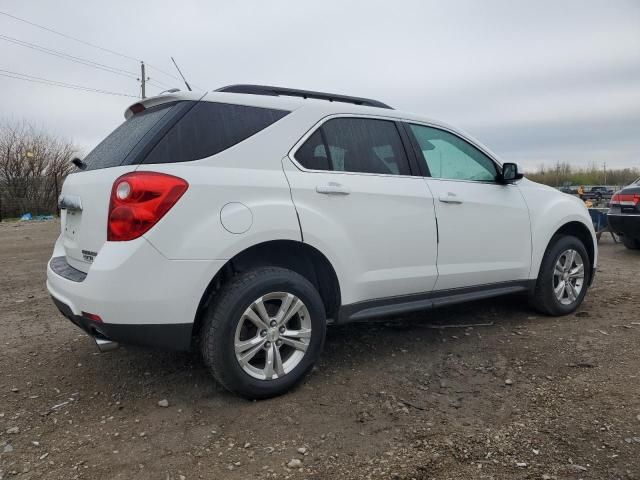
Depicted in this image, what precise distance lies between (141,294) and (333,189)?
1.26m

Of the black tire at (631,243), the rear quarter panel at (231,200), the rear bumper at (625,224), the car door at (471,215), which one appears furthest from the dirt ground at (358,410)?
the black tire at (631,243)

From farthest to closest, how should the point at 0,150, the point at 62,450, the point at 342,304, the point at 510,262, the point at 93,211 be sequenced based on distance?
1. the point at 0,150
2. the point at 510,262
3. the point at 342,304
4. the point at 93,211
5. the point at 62,450

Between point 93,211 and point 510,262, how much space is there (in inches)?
122

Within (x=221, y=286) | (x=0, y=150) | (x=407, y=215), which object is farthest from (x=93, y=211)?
(x=0, y=150)

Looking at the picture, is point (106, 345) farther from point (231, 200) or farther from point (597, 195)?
point (597, 195)

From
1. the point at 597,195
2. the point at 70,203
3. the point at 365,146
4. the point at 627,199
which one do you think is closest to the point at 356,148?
the point at 365,146

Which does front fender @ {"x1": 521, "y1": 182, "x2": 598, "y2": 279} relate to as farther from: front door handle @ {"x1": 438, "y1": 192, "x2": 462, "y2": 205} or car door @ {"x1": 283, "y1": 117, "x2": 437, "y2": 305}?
car door @ {"x1": 283, "y1": 117, "x2": 437, "y2": 305}

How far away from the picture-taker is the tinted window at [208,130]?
262 centimetres

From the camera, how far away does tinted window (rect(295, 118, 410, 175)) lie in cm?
306

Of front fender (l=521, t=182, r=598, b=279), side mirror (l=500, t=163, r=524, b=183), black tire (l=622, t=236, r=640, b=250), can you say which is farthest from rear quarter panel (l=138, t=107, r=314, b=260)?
black tire (l=622, t=236, r=640, b=250)

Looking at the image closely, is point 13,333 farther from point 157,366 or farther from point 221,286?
point 221,286

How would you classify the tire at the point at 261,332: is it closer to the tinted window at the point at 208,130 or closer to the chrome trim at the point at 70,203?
the tinted window at the point at 208,130

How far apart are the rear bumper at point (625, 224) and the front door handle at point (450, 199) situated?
19.8 feet

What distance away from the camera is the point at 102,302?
95.3 inches
